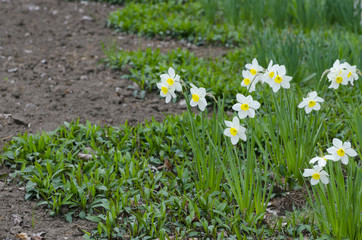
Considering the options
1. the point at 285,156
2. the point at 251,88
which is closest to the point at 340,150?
the point at 251,88

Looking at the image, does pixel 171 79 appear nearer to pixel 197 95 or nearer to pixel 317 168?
pixel 197 95

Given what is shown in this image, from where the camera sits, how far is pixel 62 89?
3.98 meters

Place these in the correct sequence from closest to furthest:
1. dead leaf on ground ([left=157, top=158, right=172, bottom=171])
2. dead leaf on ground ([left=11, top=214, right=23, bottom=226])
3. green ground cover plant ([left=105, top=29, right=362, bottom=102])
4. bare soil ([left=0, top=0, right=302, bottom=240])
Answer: dead leaf on ground ([left=11, top=214, right=23, bottom=226]) → bare soil ([left=0, top=0, right=302, bottom=240]) → dead leaf on ground ([left=157, top=158, right=172, bottom=171]) → green ground cover plant ([left=105, top=29, right=362, bottom=102])

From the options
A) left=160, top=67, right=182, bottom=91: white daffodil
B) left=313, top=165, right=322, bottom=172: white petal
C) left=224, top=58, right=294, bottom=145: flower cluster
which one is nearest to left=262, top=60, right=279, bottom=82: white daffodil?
left=224, top=58, right=294, bottom=145: flower cluster

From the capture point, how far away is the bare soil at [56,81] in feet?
8.30

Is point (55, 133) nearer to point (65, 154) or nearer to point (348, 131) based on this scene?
point (65, 154)

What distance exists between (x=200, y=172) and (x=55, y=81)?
2140 millimetres

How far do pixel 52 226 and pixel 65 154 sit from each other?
0.66 metres

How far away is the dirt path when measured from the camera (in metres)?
2.55

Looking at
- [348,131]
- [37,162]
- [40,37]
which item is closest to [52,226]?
[37,162]

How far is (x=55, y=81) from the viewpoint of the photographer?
4.15 m

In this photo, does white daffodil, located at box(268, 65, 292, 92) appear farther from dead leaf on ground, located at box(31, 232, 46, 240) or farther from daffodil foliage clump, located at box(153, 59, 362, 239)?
dead leaf on ground, located at box(31, 232, 46, 240)

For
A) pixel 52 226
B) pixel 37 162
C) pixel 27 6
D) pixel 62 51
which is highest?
pixel 27 6

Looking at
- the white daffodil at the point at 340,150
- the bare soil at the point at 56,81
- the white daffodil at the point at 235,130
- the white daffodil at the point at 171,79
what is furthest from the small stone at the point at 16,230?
the white daffodil at the point at 340,150
